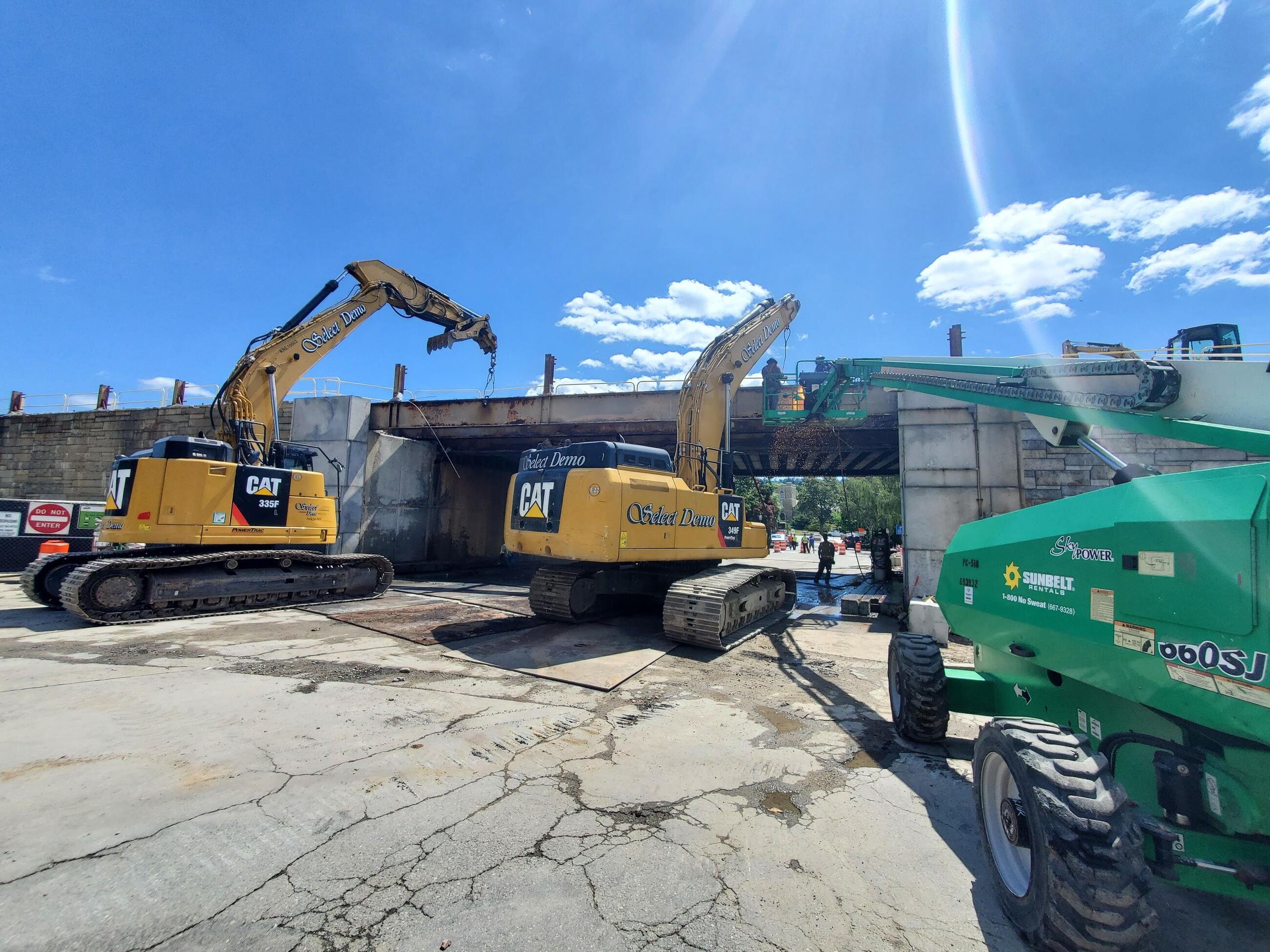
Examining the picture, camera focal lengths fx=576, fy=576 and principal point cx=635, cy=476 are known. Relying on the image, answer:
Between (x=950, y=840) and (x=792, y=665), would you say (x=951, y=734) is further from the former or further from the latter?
(x=792, y=665)

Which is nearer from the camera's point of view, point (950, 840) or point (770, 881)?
point (770, 881)

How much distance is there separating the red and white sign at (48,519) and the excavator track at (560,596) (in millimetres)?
14462

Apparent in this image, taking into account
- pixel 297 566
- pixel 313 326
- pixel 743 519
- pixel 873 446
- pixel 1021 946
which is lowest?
pixel 1021 946

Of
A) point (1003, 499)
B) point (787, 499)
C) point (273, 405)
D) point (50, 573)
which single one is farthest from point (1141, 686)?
point (787, 499)

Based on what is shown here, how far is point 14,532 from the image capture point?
14688mm

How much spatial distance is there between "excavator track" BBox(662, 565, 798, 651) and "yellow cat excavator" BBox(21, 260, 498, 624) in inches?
288

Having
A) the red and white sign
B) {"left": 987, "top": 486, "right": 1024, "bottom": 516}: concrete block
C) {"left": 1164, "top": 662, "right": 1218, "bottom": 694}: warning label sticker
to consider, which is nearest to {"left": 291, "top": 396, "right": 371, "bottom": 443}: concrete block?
the red and white sign

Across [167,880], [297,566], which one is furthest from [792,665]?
[297,566]

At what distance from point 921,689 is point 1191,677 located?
277 centimetres

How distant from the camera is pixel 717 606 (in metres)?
7.98

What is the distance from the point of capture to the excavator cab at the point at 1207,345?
3.54m

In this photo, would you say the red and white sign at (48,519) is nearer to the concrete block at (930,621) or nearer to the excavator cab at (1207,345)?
the concrete block at (930,621)

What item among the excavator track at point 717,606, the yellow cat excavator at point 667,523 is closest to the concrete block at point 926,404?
the yellow cat excavator at point 667,523

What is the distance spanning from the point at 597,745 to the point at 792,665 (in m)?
3.99
